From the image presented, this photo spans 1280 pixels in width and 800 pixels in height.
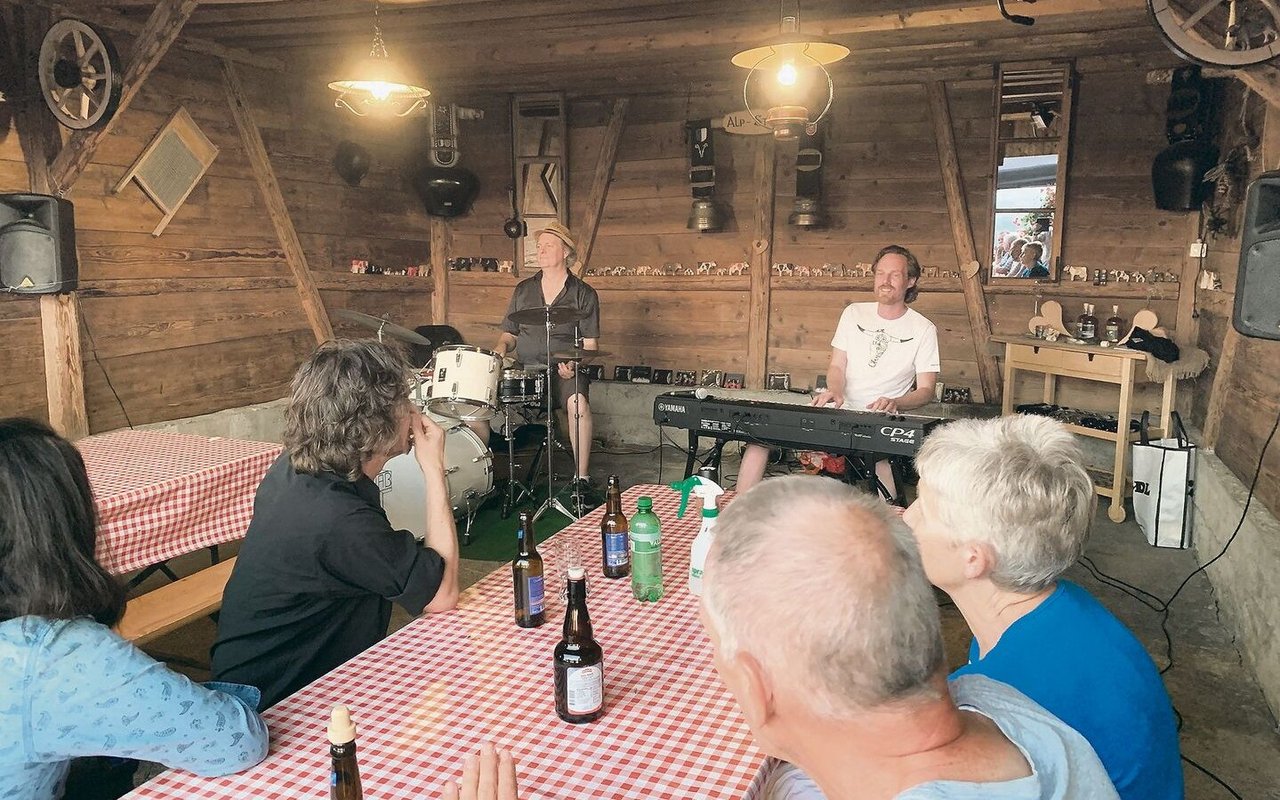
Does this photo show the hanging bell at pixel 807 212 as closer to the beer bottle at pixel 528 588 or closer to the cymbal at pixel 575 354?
the cymbal at pixel 575 354

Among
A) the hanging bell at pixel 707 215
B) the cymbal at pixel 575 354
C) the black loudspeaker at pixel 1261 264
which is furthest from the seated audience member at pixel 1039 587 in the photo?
the hanging bell at pixel 707 215

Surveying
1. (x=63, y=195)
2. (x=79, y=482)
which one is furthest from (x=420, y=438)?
(x=63, y=195)

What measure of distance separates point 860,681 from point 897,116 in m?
6.33

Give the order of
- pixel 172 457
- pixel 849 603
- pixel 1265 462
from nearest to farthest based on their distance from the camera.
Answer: pixel 849 603 < pixel 172 457 < pixel 1265 462

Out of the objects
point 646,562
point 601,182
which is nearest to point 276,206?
point 601,182

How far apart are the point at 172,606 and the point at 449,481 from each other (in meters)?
1.69

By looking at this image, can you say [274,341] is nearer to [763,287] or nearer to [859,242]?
[763,287]

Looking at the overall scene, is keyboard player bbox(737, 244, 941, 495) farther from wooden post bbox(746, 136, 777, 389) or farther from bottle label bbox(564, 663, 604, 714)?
bottle label bbox(564, 663, 604, 714)

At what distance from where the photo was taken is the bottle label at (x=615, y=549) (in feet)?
7.16

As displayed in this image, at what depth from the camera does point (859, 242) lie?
22.1ft

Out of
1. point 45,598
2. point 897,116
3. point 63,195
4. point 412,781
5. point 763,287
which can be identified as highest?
point 897,116

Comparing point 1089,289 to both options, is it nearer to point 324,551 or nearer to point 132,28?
point 324,551

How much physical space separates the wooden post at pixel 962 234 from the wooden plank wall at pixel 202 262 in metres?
4.43

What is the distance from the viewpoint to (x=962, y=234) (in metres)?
6.38
